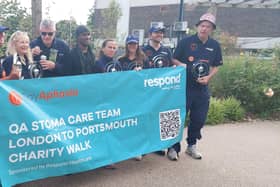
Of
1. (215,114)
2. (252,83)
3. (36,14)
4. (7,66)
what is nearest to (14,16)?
(36,14)

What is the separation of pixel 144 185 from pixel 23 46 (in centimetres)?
205

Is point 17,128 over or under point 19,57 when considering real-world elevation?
under

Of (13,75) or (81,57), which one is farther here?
(81,57)

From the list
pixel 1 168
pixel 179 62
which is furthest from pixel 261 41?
pixel 1 168

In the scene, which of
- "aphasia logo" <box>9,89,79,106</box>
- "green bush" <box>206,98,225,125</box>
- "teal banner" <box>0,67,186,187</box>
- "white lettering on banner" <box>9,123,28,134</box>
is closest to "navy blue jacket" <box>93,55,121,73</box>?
"teal banner" <box>0,67,186,187</box>

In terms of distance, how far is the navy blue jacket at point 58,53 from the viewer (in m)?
4.45

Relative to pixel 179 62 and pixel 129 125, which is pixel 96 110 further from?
pixel 179 62

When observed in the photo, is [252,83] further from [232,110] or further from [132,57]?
[132,57]

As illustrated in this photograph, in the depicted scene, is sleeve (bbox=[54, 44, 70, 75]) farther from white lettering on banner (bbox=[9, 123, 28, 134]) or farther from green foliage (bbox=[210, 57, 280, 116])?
green foliage (bbox=[210, 57, 280, 116])

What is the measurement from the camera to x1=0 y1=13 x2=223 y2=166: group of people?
13.3 feet

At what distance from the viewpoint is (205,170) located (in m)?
4.93

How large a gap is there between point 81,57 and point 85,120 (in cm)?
86

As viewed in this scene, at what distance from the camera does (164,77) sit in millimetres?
4871

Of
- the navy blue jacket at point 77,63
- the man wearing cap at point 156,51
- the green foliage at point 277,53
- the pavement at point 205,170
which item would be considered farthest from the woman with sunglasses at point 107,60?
the green foliage at point 277,53
